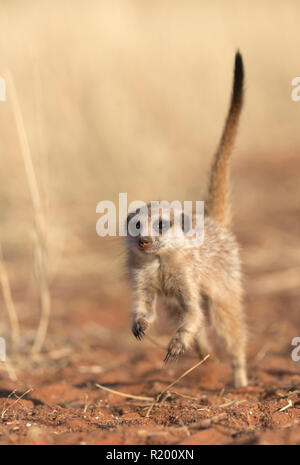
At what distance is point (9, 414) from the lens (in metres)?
3.48

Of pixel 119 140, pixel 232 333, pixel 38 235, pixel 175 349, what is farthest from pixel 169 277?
pixel 119 140

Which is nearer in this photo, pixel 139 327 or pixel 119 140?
pixel 139 327

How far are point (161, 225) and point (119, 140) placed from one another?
7.34m

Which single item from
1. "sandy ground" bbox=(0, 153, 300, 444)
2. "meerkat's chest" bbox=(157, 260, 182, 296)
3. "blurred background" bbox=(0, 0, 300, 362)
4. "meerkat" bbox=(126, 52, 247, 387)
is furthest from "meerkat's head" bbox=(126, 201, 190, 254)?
"blurred background" bbox=(0, 0, 300, 362)

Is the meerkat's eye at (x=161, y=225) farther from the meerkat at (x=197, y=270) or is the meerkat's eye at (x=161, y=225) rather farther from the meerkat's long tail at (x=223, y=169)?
the meerkat's long tail at (x=223, y=169)

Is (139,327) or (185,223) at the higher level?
(185,223)

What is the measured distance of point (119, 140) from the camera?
1120 centimetres

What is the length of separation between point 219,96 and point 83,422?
452 inches

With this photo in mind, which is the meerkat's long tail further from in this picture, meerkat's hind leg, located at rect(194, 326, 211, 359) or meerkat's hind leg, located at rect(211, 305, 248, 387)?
meerkat's hind leg, located at rect(194, 326, 211, 359)

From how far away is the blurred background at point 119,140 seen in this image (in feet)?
26.5

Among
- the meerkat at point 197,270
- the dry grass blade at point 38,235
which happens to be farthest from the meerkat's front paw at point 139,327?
the dry grass blade at point 38,235

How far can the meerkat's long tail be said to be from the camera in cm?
456

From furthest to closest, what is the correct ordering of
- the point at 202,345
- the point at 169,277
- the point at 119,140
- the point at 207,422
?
the point at 119,140
the point at 202,345
the point at 169,277
the point at 207,422

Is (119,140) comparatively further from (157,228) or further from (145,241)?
(145,241)
